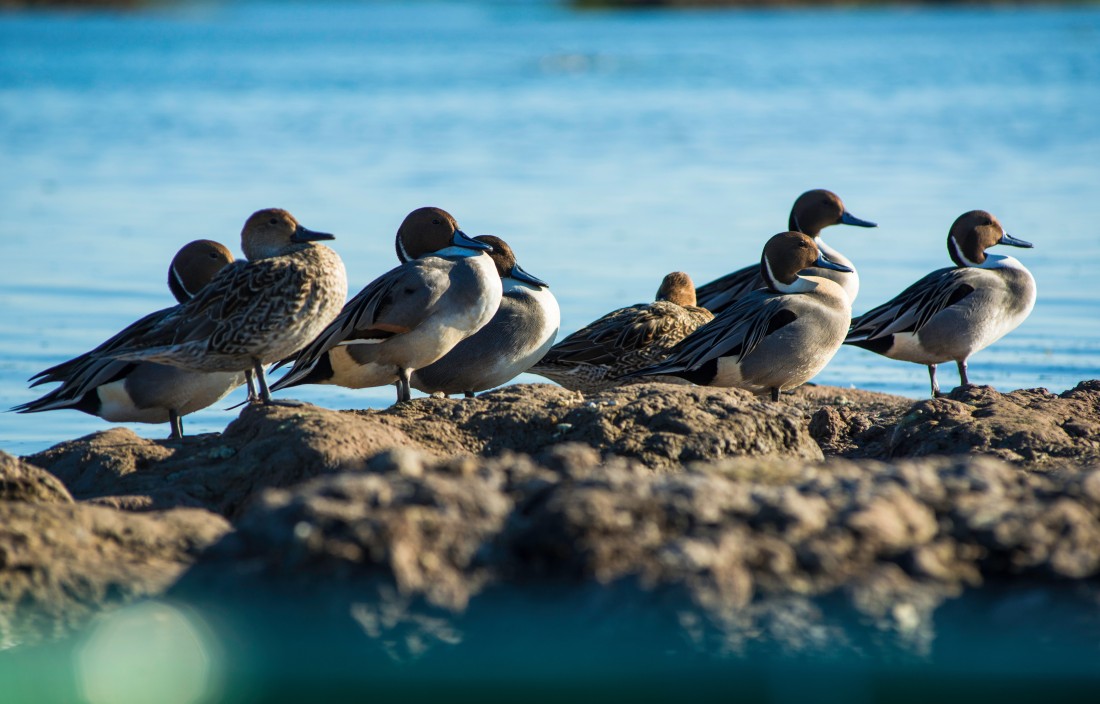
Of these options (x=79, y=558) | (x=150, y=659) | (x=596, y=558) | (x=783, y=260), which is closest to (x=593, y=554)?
(x=596, y=558)

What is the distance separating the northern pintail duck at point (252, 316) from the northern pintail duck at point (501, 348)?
1.15 m

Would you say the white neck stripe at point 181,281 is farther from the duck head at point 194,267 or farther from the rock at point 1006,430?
the rock at point 1006,430

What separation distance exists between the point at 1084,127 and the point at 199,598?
22461 mm

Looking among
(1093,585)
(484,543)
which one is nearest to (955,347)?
(1093,585)

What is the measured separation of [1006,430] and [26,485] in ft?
13.0

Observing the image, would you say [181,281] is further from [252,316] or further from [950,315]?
[950,315]

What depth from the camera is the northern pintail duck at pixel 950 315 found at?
845 cm

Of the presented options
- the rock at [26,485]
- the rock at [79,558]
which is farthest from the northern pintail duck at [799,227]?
the rock at [79,558]

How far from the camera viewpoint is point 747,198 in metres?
17.6

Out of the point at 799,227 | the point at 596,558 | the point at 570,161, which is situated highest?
the point at 570,161

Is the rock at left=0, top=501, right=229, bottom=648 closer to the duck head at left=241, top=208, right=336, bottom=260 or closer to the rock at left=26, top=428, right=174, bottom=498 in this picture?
the rock at left=26, top=428, right=174, bottom=498

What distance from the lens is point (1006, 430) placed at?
20.4ft

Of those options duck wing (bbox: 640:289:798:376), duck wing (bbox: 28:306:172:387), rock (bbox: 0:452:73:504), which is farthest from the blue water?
rock (bbox: 0:452:73:504)

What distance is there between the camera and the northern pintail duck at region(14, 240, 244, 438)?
6.95 metres
